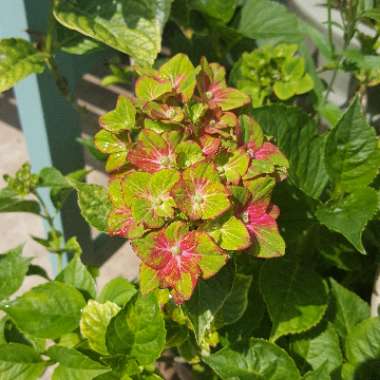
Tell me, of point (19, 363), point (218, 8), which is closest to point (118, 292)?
point (19, 363)

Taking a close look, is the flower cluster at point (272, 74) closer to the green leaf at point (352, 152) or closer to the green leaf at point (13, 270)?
the green leaf at point (352, 152)

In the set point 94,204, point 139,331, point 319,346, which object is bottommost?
point 319,346

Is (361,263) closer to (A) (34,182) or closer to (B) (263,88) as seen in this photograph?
(B) (263,88)

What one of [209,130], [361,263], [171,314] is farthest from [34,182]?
[361,263]

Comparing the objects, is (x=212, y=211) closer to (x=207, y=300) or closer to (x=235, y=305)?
(x=207, y=300)

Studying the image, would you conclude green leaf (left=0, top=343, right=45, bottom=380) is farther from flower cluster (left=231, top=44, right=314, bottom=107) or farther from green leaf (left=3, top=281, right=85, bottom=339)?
flower cluster (left=231, top=44, right=314, bottom=107)
